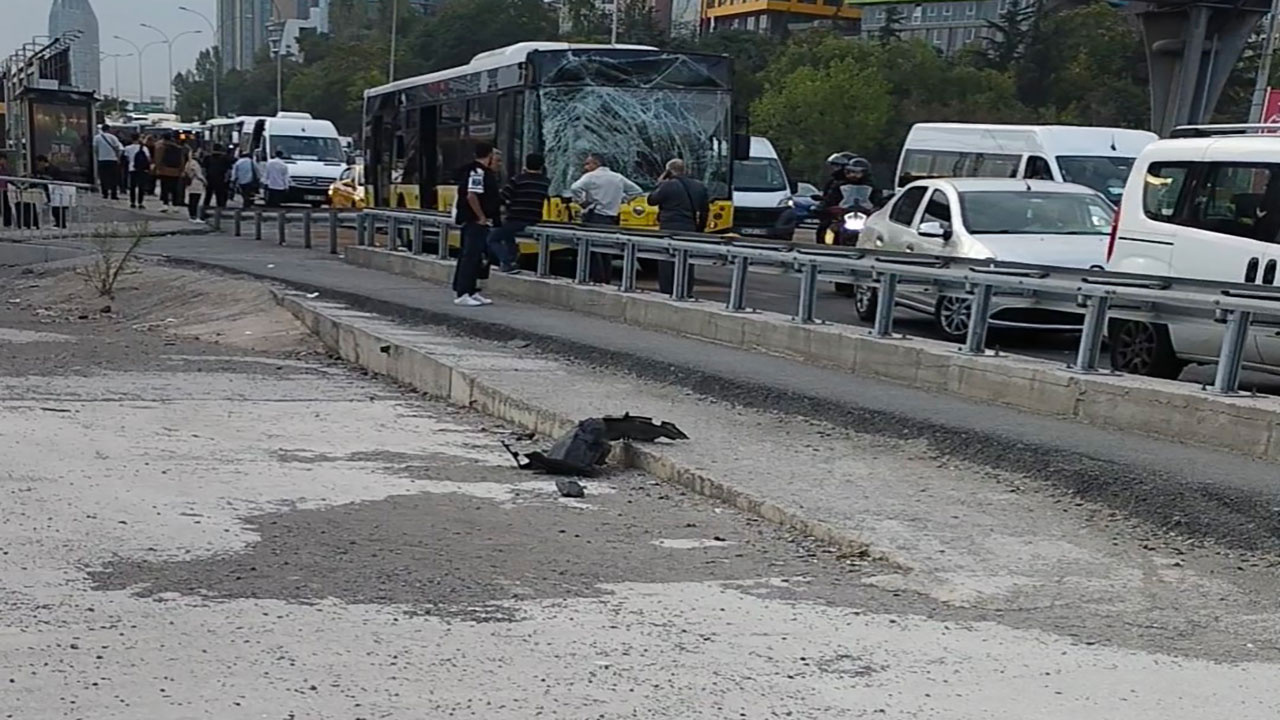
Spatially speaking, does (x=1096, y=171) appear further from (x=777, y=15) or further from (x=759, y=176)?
(x=777, y=15)

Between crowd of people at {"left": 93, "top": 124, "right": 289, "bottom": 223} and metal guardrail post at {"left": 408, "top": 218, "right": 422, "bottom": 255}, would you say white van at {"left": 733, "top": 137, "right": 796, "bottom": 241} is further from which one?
crowd of people at {"left": 93, "top": 124, "right": 289, "bottom": 223}

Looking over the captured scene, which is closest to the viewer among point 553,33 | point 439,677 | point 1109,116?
point 439,677

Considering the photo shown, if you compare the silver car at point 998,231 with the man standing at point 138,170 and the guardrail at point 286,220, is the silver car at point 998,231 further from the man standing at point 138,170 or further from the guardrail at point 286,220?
the man standing at point 138,170

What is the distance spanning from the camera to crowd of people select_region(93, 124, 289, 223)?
1259 inches

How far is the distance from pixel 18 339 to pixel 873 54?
5485 centimetres

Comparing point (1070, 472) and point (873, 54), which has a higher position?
point (873, 54)

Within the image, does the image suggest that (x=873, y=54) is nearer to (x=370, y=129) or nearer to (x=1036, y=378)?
(x=370, y=129)

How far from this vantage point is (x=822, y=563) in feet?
20.2

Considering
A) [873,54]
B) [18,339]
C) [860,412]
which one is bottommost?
[18,339]

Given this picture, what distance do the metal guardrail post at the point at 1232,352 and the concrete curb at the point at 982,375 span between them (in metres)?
0.17

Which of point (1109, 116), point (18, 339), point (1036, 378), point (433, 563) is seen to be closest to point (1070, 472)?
point (1036, 378)

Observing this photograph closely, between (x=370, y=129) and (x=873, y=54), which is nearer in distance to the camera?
(x=370, y=129)

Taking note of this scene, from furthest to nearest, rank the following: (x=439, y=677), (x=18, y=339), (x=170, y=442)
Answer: (x=18, y=339)
(x=170, y=442)
(x=439, y=677)

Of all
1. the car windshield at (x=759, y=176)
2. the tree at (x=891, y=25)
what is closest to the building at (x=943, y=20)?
the tree at (x=891, y=25)
